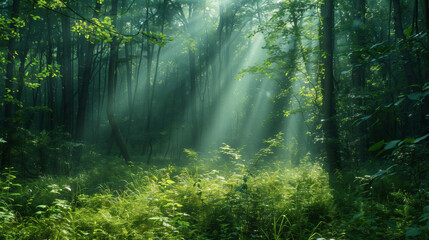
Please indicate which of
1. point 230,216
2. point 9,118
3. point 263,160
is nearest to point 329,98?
point 230,216

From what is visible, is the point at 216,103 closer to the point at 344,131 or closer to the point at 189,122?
the point at 189,122

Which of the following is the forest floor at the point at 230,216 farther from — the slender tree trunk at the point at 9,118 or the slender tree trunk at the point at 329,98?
the slender tree trunk at the point at 9,118

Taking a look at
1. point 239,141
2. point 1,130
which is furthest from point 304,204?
point 239,141

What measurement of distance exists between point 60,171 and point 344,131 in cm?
1001

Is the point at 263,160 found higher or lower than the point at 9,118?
lower

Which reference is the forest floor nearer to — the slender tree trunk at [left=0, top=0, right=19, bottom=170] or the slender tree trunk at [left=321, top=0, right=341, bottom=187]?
the slender tree trunk at [left=321, top=0, right=341, bottom=187]

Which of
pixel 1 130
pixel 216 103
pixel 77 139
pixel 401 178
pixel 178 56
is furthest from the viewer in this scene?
pixel 178 56

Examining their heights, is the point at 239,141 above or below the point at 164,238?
above

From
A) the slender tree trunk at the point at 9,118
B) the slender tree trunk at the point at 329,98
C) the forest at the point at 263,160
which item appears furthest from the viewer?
the slender tree trunk at the point at 9,118

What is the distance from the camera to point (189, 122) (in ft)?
86.1

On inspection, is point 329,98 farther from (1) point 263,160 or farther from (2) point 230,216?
(1) point 263,160

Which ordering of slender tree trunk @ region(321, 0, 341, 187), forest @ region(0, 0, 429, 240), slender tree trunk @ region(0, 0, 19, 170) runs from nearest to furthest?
forest @ region(0, 0, 429, 240)
slender tree trunk @ region(321, 0, 341, 187)
slender tree trunk @ region(0, 0, 19, 170)

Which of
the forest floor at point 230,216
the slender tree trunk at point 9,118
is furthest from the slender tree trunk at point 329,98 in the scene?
the slender tree trunk at point 9,118

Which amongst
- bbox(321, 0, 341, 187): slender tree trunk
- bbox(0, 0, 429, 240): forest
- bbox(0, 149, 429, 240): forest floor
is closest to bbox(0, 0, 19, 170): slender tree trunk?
bbox(0, 0, 429, 240): forest
